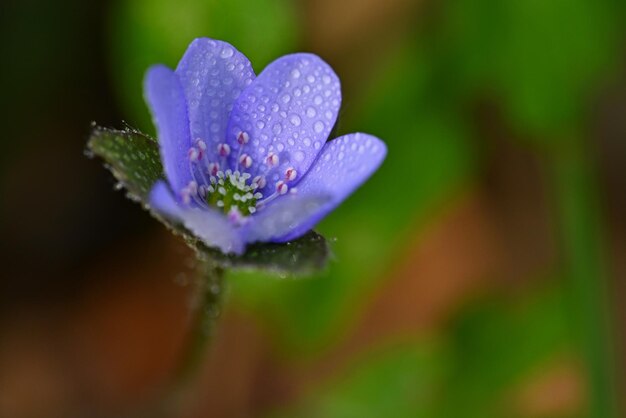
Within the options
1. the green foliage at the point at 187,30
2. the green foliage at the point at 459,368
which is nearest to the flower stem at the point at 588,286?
the green foliage at the point at 459,368

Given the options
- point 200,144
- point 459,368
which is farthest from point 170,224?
point 459,368

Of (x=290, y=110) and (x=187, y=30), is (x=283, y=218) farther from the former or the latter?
(x=187, y=30)

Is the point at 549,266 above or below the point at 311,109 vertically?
below

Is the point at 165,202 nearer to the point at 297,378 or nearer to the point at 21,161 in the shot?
the point at 297,378

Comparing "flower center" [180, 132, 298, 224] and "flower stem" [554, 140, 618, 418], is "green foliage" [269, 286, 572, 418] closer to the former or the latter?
"flower stem" [554, 140, 618, 418]

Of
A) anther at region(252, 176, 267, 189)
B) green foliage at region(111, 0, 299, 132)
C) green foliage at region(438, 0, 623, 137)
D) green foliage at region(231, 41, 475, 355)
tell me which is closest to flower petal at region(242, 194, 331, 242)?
anther at region(252, 176, 267, 189)

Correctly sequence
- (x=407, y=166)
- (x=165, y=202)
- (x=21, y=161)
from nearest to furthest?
(x=165, y=202)
(x=407, y=166)
(x=21, y=161)

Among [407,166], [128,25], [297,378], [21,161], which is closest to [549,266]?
[407,166]
